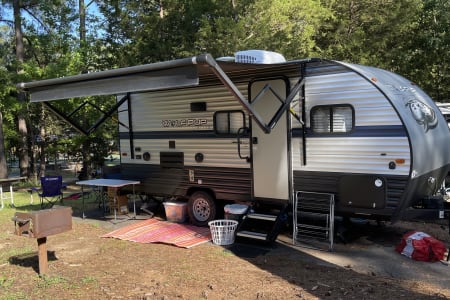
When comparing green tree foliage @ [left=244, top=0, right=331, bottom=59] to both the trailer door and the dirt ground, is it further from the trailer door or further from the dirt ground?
the dirt ground

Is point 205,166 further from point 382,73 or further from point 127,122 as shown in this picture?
point 382,73

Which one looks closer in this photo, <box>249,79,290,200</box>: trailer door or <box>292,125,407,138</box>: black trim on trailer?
<box>292,125,407,138</box>: black trim on trailer

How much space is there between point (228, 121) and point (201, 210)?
68.8 inches

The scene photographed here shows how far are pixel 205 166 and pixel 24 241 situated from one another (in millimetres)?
3282

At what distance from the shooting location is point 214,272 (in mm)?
5266

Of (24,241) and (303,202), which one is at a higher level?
(303,202)

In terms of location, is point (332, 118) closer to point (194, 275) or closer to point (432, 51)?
point (194, 275)

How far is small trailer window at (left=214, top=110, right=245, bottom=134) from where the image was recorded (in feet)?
23.7

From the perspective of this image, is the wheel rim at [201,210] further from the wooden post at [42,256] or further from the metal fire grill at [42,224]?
the wooden post at [42,256]

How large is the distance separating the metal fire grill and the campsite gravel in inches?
15.2

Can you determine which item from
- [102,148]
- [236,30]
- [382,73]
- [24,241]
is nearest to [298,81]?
[382,73]

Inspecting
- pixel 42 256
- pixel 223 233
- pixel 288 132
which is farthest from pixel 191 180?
pixel 42 256

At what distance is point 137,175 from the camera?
8.84m

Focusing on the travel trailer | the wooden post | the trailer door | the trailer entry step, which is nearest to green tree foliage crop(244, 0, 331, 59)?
the travel trailer
